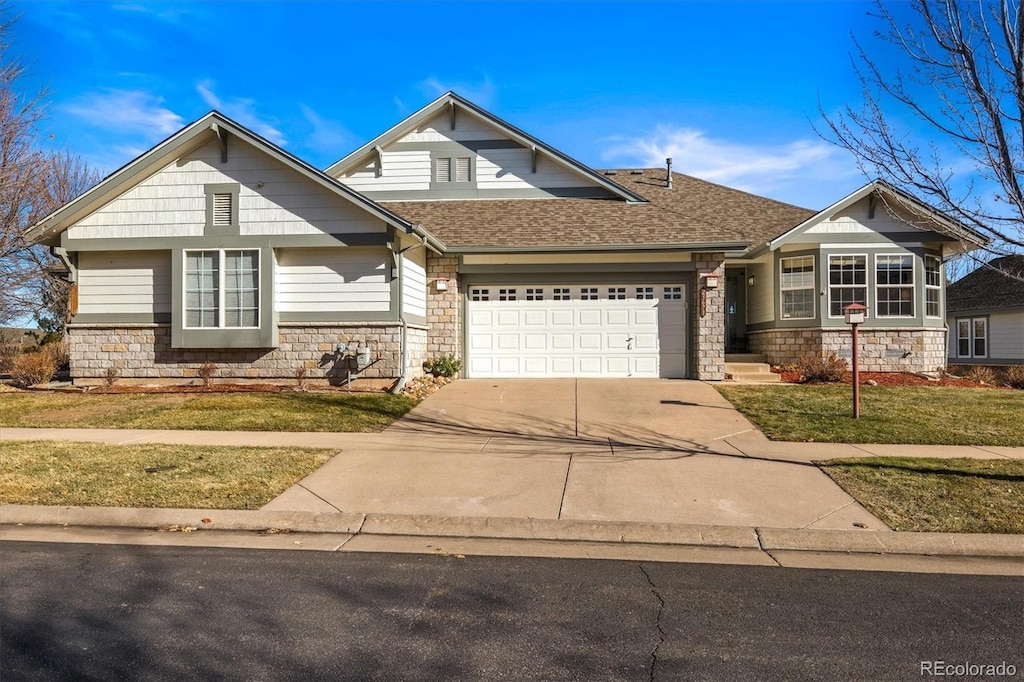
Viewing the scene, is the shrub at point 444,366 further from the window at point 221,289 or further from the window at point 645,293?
the window at point 645,293

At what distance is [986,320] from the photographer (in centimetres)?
2538

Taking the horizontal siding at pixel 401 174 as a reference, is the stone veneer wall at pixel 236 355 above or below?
below

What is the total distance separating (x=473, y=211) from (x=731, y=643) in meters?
14.7

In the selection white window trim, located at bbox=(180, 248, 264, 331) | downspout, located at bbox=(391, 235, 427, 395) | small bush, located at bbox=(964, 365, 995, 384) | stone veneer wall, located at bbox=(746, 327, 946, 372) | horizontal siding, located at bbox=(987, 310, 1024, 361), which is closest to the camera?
downspout, located at bbox=(391, 235, 427, 395)

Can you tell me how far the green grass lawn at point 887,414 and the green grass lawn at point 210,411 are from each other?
618cm

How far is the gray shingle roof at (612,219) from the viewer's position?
15.2 meters

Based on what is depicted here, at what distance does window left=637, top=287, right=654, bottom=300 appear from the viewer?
51.4ft

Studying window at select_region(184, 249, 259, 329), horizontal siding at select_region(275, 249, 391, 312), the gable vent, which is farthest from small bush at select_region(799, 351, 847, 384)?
the gable vent

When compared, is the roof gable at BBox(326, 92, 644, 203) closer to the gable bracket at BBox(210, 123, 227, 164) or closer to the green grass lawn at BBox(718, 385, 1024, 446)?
the gable bracket at BBox(210, 123, 227, 164)

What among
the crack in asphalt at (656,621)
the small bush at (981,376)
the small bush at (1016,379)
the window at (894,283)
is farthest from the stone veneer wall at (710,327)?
the crack in asphalt at (656,621)

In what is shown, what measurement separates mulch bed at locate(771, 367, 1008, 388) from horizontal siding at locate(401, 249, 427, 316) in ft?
28.1

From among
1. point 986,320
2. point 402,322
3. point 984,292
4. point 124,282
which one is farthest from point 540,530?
point 984,292

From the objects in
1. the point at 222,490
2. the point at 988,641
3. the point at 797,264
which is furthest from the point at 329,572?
the point at 797,264

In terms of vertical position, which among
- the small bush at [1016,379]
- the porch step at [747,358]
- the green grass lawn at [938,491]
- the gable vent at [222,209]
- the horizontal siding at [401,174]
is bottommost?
the green grass lawn at [938,491]
